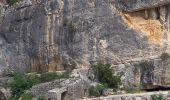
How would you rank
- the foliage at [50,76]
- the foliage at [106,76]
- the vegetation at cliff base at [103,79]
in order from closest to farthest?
the vegetation at cliff base at [103,79], the foliage at [106,76], the foliage at [50,76]

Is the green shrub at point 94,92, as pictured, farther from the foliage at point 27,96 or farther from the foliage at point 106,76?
the foliage at point 27,96

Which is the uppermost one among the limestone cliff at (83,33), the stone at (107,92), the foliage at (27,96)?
the limestone cliff at (83,33)

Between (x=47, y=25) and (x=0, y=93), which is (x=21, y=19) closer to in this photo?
(x=47, y=25)

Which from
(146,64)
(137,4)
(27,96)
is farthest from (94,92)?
(137,4)

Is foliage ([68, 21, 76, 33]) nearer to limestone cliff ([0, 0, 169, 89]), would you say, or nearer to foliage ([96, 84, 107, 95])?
limestone cliff ([0, 0, 169, 89])

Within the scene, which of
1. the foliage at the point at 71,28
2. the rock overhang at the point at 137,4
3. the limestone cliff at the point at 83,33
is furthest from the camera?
the foliage at the point at 71,28

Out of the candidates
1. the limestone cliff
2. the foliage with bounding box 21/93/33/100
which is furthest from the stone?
the foliage with bounding box 21/93/33/100

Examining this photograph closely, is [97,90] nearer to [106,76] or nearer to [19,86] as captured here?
[106,76]

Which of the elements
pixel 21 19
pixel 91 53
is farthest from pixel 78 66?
pixel 21 19

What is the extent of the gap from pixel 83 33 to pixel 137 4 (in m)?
3.96

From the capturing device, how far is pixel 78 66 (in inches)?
1344

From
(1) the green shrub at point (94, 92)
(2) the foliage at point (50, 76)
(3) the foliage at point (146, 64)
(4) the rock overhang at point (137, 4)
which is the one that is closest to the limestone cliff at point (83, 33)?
(4) the rock overhang at point (137, 4)

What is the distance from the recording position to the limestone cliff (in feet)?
107

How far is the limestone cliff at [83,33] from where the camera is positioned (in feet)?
107
